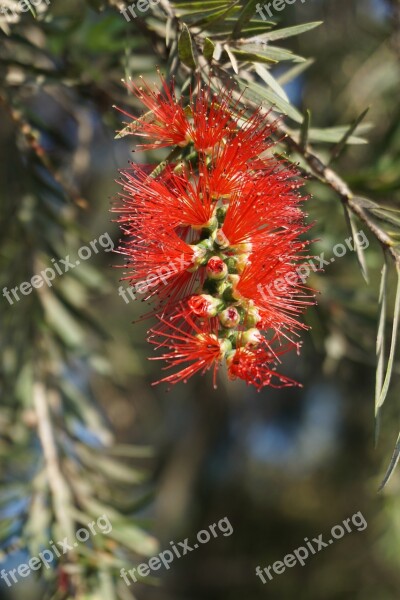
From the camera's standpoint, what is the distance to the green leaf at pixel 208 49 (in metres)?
1.32

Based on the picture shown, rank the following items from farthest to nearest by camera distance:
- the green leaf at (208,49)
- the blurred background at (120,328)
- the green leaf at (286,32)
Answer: the blurred background at (120,328), the green leaf at (286,32), the green leaf at (208,49)

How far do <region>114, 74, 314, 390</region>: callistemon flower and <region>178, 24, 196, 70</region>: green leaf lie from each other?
58 millimetres

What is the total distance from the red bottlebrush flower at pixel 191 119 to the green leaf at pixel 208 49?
57mm

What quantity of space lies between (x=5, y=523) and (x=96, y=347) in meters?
0.81

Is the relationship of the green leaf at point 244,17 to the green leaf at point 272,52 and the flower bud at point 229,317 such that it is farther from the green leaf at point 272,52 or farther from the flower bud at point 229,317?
the flower bud at point 229,317

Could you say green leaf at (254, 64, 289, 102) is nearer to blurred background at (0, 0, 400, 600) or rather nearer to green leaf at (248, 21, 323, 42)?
green leaf at (248, 21, 323, 42)

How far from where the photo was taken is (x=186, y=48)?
137cm

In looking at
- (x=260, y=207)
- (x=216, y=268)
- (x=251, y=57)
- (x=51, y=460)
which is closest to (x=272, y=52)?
(x=251, y=57)

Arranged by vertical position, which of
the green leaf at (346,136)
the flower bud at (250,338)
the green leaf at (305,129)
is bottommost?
the flower bud at (250,338)

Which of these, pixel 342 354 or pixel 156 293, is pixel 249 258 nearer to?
pixel 156 293

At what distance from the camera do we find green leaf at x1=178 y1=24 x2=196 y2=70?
1343mm

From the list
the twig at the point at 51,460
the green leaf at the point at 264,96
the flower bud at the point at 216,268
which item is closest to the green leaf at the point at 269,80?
the green leaf at the point at 264,96

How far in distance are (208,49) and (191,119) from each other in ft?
0.46

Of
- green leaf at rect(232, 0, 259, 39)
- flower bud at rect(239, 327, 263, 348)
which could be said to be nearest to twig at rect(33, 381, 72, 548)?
flower bud at rect(239, 327, 263, 348)
